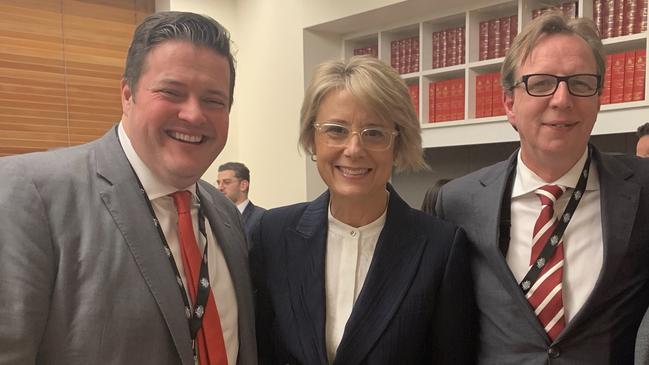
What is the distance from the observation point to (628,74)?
3369mm

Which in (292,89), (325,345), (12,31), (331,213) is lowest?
(325,345)

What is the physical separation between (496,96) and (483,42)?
444 mm

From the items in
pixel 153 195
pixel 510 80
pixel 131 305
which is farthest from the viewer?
pixel 510 80

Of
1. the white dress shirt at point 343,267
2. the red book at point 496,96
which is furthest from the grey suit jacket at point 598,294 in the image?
the red book at point 496,96

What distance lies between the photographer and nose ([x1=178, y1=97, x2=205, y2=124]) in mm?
1380

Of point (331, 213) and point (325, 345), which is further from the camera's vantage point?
point (331, 213)

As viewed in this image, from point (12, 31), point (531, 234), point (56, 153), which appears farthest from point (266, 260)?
point (12, 31)

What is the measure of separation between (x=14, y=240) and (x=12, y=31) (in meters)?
4.41

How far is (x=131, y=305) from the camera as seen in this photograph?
1.24 metres

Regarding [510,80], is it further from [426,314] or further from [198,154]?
[198,154]

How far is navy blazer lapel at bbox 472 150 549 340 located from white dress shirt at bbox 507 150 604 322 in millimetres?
39

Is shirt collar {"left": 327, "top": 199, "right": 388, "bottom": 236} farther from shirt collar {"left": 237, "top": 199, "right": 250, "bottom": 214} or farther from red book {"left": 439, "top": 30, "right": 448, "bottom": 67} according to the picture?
shirt collar {"left": 237, "top": 199, "right": 250, "bottom": 214}

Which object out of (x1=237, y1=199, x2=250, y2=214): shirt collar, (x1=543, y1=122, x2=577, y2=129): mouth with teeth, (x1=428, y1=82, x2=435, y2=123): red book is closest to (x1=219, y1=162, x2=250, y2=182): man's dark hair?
(x1=237, y1=199, x2=250, y2=214): shirt collar

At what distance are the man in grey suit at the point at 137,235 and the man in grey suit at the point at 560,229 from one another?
0.76 meters
